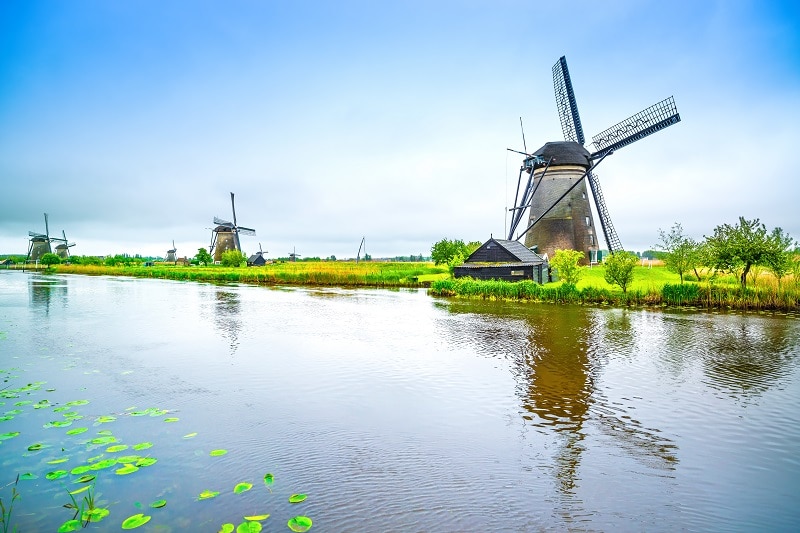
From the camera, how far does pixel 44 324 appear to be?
14.7 metres

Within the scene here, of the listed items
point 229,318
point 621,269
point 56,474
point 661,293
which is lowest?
point 56,474

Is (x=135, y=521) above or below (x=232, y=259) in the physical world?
below

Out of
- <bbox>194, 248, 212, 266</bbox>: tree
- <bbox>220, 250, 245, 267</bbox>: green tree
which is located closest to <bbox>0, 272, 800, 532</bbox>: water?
<bbox>220, 250, 245, 267</bbox>: green tree

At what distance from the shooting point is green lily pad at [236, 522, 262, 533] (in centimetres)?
361

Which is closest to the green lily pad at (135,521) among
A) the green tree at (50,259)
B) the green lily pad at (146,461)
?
the green lily pad at (146,461)

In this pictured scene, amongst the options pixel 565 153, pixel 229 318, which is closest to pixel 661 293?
pixel 565 153

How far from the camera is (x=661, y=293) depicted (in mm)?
21094

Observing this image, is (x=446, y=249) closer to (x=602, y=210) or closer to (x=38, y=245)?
(x=602, y=210)

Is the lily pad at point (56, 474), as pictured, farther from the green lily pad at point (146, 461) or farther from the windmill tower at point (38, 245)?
the windmill tower at point (38, 245)

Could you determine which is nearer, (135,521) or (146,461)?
(135,521)

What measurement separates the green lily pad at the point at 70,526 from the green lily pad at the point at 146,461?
42.2 inches

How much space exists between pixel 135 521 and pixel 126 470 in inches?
43.4

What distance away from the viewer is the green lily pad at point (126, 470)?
4.62 metres

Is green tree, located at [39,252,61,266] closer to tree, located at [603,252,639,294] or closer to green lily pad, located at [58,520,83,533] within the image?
tree, located at [603,252,639,294]
